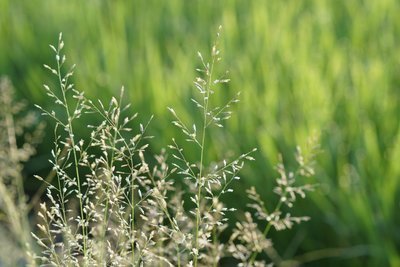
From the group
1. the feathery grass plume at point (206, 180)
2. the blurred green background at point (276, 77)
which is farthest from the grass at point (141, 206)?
the blurred green background at point (276, 77)

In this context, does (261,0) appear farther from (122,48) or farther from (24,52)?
(24,52)

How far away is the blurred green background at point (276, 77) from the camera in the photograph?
7.37 feet

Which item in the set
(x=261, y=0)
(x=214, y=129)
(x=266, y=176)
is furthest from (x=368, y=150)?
(x=261, y=0)

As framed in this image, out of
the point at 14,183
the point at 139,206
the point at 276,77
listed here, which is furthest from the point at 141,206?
the point at 276,77

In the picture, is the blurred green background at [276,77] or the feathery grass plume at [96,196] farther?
the blurred green background at [276,77]

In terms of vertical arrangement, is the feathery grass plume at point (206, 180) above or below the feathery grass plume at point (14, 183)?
above

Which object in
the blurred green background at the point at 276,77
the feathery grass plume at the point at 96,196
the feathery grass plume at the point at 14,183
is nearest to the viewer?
the feathery grass plume at the point at 96,196

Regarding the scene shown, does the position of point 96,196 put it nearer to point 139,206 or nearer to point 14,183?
point 139,206

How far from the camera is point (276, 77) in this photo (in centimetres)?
270

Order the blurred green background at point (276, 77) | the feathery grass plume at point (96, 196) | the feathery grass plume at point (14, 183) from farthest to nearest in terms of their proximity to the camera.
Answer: the blurred green background at point (276, 77) < the feathery grass plume at point (14, 183) < the feathery grass plume at point (96, 196)

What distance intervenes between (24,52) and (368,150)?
1499 mm

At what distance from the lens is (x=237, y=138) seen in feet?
8.09

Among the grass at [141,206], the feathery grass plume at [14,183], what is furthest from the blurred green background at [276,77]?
the feathery grass plume at [14,183]

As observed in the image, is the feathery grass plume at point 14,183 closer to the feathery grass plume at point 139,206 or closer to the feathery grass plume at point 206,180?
the feathery grass plume at point 139,206
